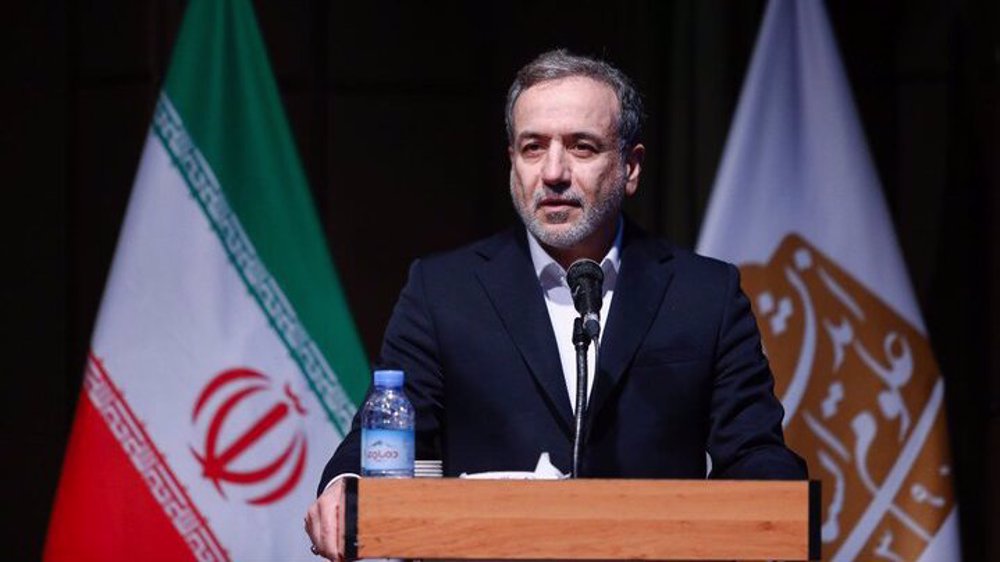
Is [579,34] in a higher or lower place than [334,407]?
higher

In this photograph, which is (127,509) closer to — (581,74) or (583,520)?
(581,74)

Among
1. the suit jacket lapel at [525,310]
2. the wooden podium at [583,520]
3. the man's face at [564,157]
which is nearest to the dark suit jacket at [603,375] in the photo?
the suit jacket lapel at [525,310]

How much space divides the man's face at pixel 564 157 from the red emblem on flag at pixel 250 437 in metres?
1.87

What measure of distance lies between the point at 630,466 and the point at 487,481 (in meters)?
0.68

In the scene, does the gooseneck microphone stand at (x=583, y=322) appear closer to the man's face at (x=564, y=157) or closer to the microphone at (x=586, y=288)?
the microphone at (x=586, y=288)

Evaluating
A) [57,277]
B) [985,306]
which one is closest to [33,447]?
[57,277]

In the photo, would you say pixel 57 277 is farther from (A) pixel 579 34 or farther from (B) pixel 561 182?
(B) pixel 561 182

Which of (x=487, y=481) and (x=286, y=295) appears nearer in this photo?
(x=487, y=481)

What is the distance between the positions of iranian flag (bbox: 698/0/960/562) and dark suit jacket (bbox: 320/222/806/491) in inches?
67.9

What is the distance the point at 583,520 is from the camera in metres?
1.92

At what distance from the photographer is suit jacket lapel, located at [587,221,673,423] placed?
8.22ft

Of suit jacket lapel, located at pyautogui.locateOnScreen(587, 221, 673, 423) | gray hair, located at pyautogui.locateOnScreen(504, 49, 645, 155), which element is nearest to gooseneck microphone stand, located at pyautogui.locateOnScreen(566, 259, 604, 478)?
suit jacket lapel, located at pyautogui.locateOnScreen(587, 221, 673, 423)

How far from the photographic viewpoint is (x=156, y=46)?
4.48 meters

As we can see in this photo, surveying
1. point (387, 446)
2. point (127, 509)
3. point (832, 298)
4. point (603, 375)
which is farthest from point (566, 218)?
point (127, 509)
